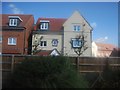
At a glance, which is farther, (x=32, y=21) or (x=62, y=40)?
(x=32, y=21)

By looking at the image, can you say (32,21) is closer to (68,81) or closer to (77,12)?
(77,12)

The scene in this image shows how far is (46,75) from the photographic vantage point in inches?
236

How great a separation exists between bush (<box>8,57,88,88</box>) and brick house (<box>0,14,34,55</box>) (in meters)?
16.1

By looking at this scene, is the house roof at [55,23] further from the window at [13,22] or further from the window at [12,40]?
the window at [12,40]

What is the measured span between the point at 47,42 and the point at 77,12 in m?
4.24

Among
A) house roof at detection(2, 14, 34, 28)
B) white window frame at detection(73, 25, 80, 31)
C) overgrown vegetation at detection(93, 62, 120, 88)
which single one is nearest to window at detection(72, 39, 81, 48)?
white window frame at detection(73, 25, 80, 31)

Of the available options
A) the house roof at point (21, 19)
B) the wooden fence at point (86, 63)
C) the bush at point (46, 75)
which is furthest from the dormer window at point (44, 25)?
the bush at point (46, 75)

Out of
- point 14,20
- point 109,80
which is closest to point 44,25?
point 14,20

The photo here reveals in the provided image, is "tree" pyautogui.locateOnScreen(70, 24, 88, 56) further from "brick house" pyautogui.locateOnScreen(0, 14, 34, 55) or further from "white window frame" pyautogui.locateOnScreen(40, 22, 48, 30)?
"brick house" pyautogui.locateOnScreen(0, 14, 34, 55)

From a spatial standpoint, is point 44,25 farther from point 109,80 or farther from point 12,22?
point 109,80

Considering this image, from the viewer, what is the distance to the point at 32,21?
25.8 meters

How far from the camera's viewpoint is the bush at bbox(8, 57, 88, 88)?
5.90 m

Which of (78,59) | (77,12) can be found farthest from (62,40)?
(78,59)

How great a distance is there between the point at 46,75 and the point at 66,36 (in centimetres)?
1793
